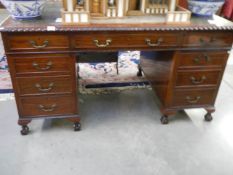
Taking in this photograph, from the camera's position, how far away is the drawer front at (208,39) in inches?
54.6

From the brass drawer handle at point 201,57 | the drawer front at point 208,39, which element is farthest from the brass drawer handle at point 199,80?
the drawer front at point 208,39

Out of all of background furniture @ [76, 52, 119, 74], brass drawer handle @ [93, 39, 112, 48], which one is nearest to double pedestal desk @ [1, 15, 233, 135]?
brass drawer handle @ [93, 39, 112, 48]

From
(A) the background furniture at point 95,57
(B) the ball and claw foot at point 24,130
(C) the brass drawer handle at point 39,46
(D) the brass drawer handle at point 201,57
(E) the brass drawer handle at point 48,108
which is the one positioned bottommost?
(B) the ball and claw foot at point 24,130

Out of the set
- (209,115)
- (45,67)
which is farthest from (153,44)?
(209,115)

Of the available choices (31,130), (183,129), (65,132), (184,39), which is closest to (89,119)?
(65,132)

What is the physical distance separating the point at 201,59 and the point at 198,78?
0.14 m

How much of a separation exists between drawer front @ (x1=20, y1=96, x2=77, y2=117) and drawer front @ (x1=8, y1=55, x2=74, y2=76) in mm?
185

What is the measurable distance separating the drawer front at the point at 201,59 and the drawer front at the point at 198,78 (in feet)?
0.18

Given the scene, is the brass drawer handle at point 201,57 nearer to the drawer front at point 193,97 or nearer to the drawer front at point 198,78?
the drawer front at point 198,78

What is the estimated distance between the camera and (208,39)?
141cm

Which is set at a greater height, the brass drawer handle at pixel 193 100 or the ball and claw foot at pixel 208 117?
the brass drawer handle at pixel 193 100

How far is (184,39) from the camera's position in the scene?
1393 mm

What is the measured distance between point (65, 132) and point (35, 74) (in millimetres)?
471

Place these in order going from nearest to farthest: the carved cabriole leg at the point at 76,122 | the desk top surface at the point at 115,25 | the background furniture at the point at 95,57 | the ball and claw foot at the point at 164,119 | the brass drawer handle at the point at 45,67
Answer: the desk top surface at the point at 115,25 < the brass drawer handle at the point at 45,67 < the carved cabriole leg at the point at 76,122 < the ball and claw foot at the point at 164,119 < the background furniture at the point at 95,57
